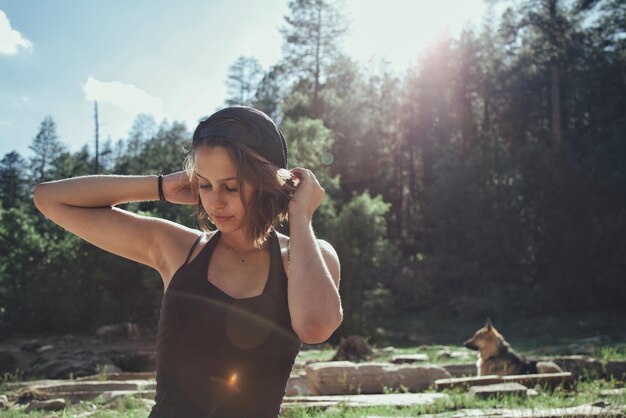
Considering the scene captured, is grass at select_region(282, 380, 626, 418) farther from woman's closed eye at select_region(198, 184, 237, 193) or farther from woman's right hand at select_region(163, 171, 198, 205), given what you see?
woman's closed eye at select_region(198, 184, 237, 193)

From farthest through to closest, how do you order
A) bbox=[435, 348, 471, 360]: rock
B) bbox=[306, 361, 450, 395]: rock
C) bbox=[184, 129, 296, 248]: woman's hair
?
bbox=[435, 348, 471, 360]: rock < bbox=[306, 361, 450, 395]: rock < bbox=[184, 129, 296, 248]: woman's hair

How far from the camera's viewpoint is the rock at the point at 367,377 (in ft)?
27.8

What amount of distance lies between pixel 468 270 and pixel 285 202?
3139 cm

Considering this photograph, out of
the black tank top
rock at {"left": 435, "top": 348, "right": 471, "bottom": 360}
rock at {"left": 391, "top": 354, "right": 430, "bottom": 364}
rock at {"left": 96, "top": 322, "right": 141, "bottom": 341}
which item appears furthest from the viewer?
rock at {"left": 96, "top": 322, "right": 141, "bottom": 341}

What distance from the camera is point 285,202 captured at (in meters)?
2.40

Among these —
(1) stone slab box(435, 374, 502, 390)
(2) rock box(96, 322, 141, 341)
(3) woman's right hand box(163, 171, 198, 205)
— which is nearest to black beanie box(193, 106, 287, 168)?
(3) woman's right hand box(163, 171, 198, 205)

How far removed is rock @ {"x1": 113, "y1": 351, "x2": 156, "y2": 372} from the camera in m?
16.9

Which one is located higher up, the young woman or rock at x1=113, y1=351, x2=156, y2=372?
the young woman

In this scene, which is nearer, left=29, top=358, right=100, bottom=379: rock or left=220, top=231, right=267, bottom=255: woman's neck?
left=220, top=231, right=267, bottom=255: woman's neck

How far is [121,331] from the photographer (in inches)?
923

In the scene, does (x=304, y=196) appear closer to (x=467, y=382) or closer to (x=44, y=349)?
(x=467, y=382)

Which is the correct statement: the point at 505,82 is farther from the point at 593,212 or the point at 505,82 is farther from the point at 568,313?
the point at 568,313

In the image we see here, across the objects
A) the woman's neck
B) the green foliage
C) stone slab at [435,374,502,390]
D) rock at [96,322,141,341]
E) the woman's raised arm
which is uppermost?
the green foliage

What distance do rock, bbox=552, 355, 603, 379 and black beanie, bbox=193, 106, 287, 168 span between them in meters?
7.99
